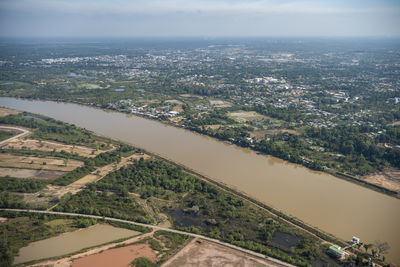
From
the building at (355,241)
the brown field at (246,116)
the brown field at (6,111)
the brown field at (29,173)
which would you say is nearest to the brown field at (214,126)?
the brown field at (246,116)

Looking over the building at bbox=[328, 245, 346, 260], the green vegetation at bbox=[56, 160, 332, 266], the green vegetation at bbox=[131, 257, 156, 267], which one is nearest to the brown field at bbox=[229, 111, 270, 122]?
the green vegetation at bbox=[56, 160, 332, 266]

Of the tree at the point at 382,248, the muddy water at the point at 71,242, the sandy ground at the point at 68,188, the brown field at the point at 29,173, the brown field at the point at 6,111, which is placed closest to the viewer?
the muddy water at the point at 71,242

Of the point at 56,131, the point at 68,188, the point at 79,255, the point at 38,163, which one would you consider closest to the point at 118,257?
the point at 79,255

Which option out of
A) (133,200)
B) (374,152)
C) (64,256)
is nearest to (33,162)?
(133,200)

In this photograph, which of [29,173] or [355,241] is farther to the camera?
[29,173]

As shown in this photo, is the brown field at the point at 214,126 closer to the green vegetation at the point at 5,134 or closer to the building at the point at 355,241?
the building at the point at 355,241

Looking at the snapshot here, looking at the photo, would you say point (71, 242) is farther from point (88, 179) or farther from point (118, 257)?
point (88, 179)
